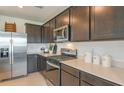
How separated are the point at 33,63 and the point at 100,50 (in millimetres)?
3009

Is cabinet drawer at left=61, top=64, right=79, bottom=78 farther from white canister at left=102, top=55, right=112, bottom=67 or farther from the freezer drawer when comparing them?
the freezer drawer

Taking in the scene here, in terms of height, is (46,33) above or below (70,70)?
above

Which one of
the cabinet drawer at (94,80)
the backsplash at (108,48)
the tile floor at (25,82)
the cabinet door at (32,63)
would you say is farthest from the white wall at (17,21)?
the cabinet drawer at (94,80)

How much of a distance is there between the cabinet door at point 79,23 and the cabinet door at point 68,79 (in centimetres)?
71

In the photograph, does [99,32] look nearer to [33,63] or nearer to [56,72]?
[56,72]

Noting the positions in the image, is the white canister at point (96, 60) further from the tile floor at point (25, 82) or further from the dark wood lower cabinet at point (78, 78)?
the tile floor at point (25, 82)

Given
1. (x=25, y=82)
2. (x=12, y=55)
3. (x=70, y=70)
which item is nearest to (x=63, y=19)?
(x=70, y=70)

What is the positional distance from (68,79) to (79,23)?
1078 millimetres

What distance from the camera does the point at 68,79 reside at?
2.09m

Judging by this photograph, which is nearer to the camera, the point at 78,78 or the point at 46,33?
the point at 78,78

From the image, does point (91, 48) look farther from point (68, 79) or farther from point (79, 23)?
point (68, 79)

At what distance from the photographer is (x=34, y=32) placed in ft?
15.4
